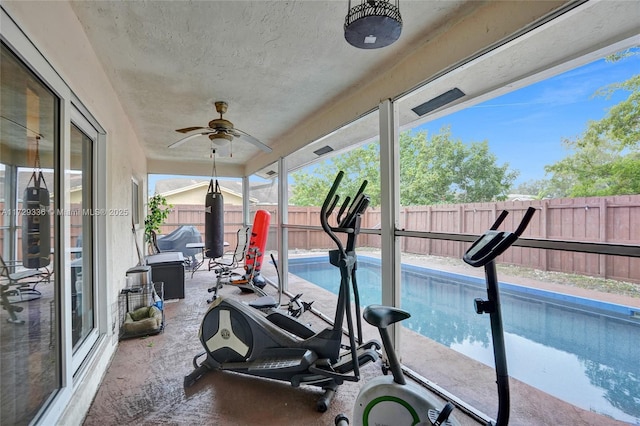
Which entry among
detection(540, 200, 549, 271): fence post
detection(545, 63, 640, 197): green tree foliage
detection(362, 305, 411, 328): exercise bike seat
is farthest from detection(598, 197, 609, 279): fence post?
detection(362, 305, 411, 328): exercise bike seat

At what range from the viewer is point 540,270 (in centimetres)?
250

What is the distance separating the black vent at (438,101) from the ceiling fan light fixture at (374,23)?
115cm

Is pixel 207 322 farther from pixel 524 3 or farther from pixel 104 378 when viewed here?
pixel 524 3

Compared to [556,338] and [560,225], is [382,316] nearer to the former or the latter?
[560,225]

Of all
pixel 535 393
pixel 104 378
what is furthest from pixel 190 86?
pixel 535 393

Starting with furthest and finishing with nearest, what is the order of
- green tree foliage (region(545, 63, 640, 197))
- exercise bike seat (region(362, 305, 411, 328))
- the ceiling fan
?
1. the ceiling fan
2. green tree foliage (region(545, 63, 640, 197))
3. exercise bike seat (region(362, 305, 411, 328))

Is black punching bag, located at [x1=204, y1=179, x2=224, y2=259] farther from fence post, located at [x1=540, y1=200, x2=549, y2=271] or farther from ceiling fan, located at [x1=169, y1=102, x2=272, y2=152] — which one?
fence post, located at [x1=540, y1=200, x2=549, y2=271]

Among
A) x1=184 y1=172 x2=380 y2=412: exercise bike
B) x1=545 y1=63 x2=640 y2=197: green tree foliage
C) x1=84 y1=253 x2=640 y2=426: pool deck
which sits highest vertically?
x1=545 y1=63 x2=640 y2=197: green tree foliage

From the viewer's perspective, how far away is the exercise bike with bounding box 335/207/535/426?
1.27 meters

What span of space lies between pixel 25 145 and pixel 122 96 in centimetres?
244

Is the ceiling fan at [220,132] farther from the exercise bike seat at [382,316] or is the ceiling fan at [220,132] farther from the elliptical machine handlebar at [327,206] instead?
the exercise bike seat at [382,316]

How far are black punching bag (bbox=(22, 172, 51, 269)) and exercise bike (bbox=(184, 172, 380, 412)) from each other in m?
1.25

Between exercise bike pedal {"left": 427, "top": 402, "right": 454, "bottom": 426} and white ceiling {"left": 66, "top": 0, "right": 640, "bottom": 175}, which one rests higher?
white ceiling {"left": 66, "top": 0, "right": 640, "bottom": 175}

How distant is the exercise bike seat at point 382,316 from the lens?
1554 mm
